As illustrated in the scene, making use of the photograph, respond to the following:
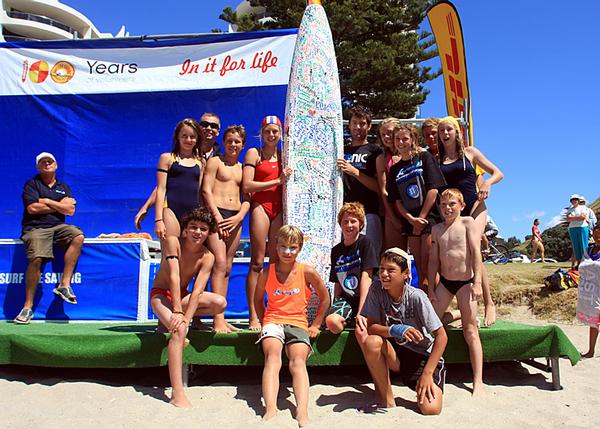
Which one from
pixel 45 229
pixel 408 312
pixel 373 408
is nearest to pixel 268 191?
pixel 408 312

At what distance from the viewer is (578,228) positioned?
308 inches

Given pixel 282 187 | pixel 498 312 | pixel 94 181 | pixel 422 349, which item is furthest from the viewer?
pixel 498 312

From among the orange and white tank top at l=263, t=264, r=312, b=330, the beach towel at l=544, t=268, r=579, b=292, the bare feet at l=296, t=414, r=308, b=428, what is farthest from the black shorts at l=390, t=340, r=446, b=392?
the beach towel at l=544, t=268, r=579, b=292

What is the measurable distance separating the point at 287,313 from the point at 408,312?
27.1 inches

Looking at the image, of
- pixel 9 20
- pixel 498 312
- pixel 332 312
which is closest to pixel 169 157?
pixel 332 312

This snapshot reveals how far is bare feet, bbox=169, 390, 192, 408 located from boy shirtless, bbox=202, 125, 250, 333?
0.57 meters

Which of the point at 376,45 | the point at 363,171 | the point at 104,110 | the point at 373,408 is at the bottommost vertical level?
the point at 373,408

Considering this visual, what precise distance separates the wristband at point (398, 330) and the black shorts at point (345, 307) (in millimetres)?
400

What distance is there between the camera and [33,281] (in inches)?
164

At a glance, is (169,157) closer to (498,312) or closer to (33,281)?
(33,281)

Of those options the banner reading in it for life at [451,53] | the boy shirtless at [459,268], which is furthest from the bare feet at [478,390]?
the banner reading in it for life at [451,53]

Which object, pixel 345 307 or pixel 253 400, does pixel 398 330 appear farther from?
pixel 253 400

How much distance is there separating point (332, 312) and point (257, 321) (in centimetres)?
59

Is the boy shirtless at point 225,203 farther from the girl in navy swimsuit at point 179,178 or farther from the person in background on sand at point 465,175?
the person in background on sand at point 465,175
